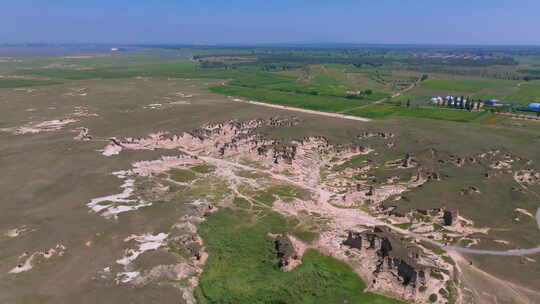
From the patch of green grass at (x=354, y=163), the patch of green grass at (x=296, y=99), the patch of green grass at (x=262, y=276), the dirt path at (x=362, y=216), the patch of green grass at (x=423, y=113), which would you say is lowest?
the patch of green grass at (x=262, y=276)

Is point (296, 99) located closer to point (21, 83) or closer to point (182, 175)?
point (182, 175)

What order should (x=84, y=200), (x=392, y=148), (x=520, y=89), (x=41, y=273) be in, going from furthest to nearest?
(x=520, y=89), (x=392, y=148), (x=84, y=200), (x=41, y=273)

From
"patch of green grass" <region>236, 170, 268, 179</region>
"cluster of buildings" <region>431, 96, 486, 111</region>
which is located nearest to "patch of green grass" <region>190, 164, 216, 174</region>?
"patch of green grass" <region>236, 170, 268, 179</region>

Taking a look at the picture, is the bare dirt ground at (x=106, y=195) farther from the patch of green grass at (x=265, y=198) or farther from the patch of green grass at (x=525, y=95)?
the patch of green grass at (x=525, y=95)

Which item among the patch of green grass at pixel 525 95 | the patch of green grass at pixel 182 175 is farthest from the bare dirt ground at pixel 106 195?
the patch of green grass at pixel 525 95

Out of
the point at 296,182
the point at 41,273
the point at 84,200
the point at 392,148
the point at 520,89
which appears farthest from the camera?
the point at 520,89

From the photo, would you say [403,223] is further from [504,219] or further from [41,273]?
[41,273]

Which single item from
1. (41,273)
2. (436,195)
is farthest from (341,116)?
(41,273)
